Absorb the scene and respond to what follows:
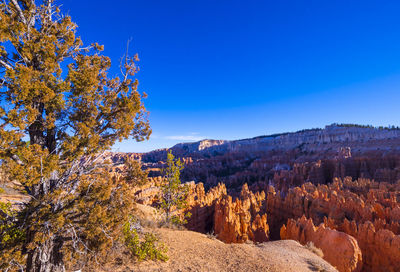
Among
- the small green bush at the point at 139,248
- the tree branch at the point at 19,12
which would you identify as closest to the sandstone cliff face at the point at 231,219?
the small green bush at the point at 139,248

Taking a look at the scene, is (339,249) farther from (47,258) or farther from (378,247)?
(47,258)

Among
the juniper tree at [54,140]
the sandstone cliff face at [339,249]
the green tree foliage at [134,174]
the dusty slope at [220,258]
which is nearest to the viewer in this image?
the juniper tree at [54,140]

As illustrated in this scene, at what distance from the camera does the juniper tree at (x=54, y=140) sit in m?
4.57

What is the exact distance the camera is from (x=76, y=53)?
6.38 meters

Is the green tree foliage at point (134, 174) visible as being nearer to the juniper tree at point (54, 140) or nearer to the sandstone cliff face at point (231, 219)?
the juniper tree at point (54, 140)

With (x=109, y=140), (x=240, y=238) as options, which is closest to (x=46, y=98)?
(x=109, y=140)

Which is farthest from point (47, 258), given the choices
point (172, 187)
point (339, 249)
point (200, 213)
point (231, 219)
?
point (200, 213)

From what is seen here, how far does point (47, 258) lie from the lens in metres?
5.32

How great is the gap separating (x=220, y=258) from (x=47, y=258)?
Answer: 6218mm

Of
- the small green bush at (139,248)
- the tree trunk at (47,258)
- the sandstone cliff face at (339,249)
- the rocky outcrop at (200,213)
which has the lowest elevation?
the rocky outcrop at (200,213)

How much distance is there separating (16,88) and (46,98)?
60 centimetres

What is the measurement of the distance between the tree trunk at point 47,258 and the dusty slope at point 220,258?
151 centimetres

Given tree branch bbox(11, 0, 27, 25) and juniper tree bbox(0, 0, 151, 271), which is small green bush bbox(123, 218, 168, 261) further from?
tree branch bbox(11, 0, 27, 25)

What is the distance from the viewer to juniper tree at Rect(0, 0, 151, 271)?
15.0 ft
